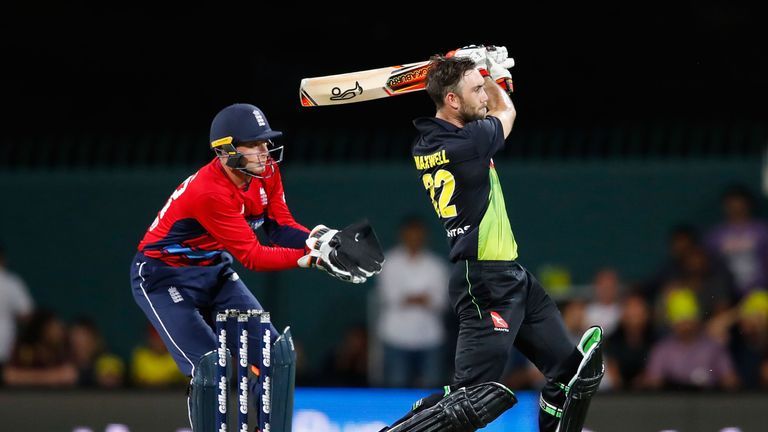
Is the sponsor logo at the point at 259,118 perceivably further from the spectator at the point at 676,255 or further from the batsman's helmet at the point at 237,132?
the spectator at the point at 676,255

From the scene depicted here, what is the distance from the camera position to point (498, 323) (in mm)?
6477

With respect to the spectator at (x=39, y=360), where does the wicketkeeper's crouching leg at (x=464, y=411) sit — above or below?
above

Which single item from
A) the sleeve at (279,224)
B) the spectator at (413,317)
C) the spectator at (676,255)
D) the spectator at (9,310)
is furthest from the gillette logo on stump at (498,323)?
the spectator at (9,310)

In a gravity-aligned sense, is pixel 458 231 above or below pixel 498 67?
below

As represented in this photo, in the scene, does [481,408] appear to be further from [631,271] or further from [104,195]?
[104,195]

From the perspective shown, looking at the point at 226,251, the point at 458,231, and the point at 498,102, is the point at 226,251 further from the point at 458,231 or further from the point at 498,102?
the point at 498,102

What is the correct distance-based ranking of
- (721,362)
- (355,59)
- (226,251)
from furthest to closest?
(355,59)
(721,362)
(226,251)

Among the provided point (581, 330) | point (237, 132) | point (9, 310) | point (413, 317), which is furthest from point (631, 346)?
point (9, 310)

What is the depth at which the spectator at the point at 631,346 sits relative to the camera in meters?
9.71

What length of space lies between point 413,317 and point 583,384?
3.77 meters

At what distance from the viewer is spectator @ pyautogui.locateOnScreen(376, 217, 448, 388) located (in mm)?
10227

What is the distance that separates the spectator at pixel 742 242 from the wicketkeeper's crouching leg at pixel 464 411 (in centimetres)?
399

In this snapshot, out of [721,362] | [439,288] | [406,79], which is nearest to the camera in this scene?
[406,79]

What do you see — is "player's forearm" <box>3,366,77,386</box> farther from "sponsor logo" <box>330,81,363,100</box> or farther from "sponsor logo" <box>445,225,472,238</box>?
"sponsor logo" <box>445,225,472,238</box>
